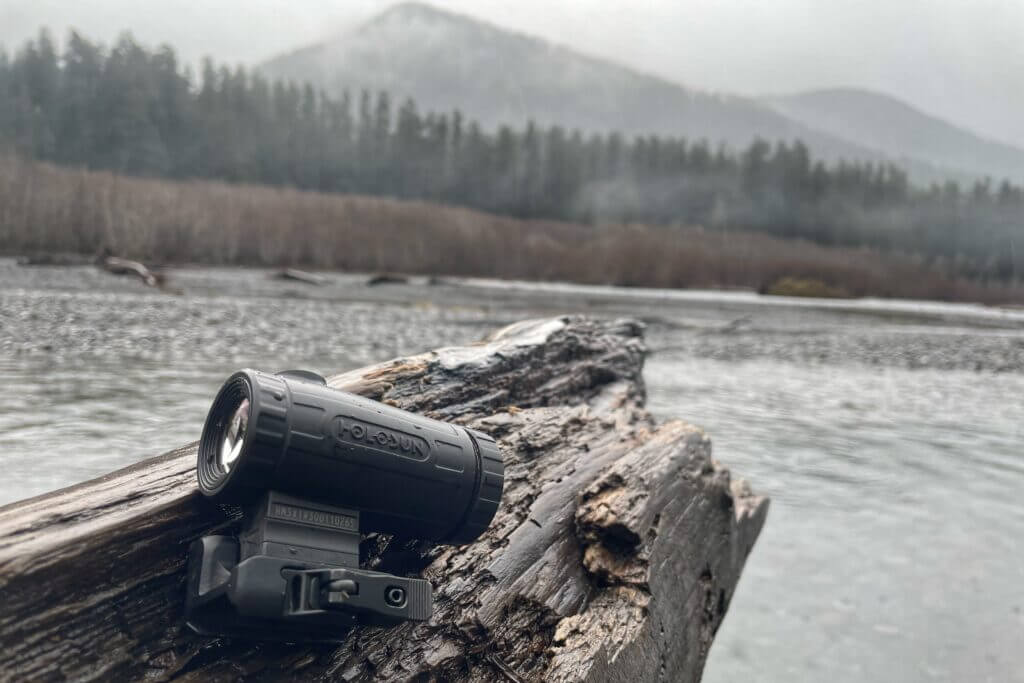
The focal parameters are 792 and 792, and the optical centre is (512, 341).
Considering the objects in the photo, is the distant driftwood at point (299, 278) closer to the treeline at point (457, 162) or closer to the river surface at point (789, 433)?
the river surface at point (789, 433)

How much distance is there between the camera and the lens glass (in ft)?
6.66

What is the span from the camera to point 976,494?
6.11 m

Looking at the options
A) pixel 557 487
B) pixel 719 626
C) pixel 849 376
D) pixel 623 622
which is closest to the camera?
pixel 623 622

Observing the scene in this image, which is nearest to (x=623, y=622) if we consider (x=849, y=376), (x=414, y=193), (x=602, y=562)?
(x=602, y=562)

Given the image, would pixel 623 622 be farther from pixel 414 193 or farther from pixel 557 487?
pixel 414 193

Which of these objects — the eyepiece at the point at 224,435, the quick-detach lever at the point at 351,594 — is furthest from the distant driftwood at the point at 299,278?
the quick-detach lever at the point at 351,594

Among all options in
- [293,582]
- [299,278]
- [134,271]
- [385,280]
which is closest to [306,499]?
[293,582]

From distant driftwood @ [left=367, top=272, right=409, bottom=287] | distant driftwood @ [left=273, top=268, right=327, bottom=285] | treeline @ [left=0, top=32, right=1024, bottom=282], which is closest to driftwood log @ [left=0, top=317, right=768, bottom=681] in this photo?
distant driftwood @ [left=273, top=268, right=327, bottom=285]

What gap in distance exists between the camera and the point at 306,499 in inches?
80.3

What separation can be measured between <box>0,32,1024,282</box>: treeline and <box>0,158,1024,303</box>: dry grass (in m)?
19.1

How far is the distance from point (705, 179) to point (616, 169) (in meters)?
10.0

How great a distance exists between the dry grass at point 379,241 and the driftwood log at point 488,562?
3233 centimetres

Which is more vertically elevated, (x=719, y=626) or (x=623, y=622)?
(x=623, y=622)

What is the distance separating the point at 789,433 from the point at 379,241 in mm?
35947
